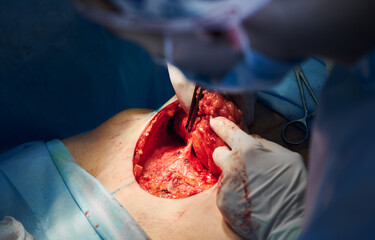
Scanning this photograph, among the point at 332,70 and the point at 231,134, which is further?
the point at 231,134

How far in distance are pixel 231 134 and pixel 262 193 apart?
1.10 feet

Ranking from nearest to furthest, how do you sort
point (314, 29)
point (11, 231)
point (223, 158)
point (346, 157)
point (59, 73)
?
point (314, 29)
point (346, 157)
point (11, 231)
point (223, 158)
point (59, 73)

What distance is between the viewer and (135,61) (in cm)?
250

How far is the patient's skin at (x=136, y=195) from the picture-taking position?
4.76ft

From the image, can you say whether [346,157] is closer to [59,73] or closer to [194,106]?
[194,106]

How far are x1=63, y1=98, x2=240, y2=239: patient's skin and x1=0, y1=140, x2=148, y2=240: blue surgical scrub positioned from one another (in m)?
0.11

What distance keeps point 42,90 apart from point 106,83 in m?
0.47

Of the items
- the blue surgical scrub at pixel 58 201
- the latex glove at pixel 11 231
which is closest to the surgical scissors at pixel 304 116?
the blue surgical scrub at pixel 58 201

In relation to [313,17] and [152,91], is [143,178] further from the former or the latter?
[313,17]

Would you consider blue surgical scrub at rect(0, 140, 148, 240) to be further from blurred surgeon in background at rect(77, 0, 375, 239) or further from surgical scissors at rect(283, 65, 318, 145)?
surgical scissors at rect(283, 65, 318, 145)

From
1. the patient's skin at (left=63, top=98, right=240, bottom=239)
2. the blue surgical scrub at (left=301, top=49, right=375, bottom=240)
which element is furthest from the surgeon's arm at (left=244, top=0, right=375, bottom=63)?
the patient's skin at (left=63, top=98, right=240, bottom=239)

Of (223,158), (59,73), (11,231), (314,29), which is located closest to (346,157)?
(314,29)

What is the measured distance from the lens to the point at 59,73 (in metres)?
2.13

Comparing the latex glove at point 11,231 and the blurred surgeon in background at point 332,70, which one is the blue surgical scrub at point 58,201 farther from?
the blurred surgeon in background at point 332,70
